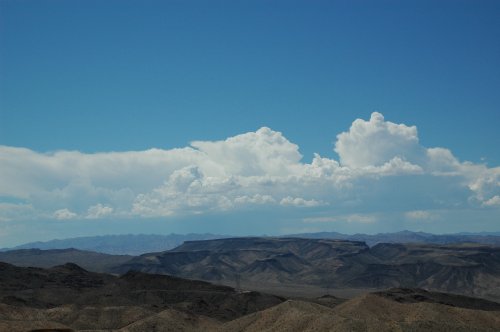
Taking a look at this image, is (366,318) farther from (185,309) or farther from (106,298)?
(106,298)

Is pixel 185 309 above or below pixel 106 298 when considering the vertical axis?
below

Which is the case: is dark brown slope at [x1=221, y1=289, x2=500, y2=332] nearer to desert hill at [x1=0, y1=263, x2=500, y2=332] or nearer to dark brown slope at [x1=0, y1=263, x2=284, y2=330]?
desert hill at [x1=0, y1=263, x2=500, y2=332]

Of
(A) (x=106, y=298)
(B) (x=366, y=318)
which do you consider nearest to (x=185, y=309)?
(A) (x=106, y=298)

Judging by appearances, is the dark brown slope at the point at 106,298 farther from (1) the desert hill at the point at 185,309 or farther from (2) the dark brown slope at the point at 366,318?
(2) the dark brown slope at the point at 366,318

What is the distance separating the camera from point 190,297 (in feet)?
493

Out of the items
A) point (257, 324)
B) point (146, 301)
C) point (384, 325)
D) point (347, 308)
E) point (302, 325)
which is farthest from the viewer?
point (146, 301)

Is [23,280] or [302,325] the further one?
[23,280]

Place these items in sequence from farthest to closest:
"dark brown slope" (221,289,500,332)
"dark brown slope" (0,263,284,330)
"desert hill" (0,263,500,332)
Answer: "dark brown slope" (0,263,284,330), "desert hill" (0,263,500,332), "dark brown slope" (221,289,500,332)

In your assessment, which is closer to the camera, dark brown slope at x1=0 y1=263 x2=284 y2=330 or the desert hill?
the desert hill

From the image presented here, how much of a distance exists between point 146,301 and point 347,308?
58.0 m

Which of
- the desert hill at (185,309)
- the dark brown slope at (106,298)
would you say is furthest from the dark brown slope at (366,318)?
the dark brown slope at (106,298)

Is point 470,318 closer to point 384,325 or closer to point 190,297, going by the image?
point 384,325

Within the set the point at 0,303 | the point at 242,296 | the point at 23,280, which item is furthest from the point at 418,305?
the point at 23,280

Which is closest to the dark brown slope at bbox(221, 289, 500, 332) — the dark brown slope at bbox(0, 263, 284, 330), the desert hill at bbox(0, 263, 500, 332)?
the desert hill at bbox(0, 263, 500, 332)
